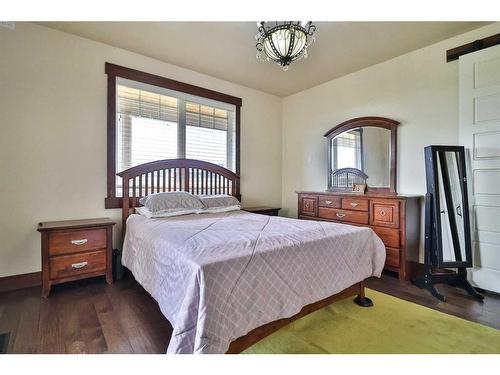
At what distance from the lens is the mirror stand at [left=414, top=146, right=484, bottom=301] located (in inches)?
94.3

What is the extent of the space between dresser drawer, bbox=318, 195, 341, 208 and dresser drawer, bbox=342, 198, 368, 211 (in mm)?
87

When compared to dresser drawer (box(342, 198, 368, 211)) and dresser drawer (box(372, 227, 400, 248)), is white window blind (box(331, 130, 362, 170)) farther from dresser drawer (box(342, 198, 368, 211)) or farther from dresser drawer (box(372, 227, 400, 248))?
dresser drawer (box(372, 227, 400, 248))

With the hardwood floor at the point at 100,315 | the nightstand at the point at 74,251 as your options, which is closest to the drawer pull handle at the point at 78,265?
the nightstand at the point at 74,251

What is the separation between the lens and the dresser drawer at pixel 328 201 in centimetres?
331

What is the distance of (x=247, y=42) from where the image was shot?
278cm

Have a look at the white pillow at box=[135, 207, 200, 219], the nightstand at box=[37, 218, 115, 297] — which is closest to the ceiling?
the white pillow at box=[135, 207, 200, 219]

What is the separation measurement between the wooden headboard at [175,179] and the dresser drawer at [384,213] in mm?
1960

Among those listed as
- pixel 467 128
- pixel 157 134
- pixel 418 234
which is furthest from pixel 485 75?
pixel 157 134

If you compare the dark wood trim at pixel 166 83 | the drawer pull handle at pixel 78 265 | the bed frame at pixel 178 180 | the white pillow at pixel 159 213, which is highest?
the dark wood trim at pixel 166 83

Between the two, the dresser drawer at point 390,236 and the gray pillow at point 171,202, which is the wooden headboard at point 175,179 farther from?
the dresser drawer at point 390,236

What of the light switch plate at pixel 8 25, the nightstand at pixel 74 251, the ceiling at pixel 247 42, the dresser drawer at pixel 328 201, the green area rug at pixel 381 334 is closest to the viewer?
the green area rug at pixel 381 334

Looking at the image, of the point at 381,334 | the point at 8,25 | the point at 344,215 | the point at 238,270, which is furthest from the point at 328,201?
the point at 8,25

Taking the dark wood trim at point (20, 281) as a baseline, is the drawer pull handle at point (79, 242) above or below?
above
